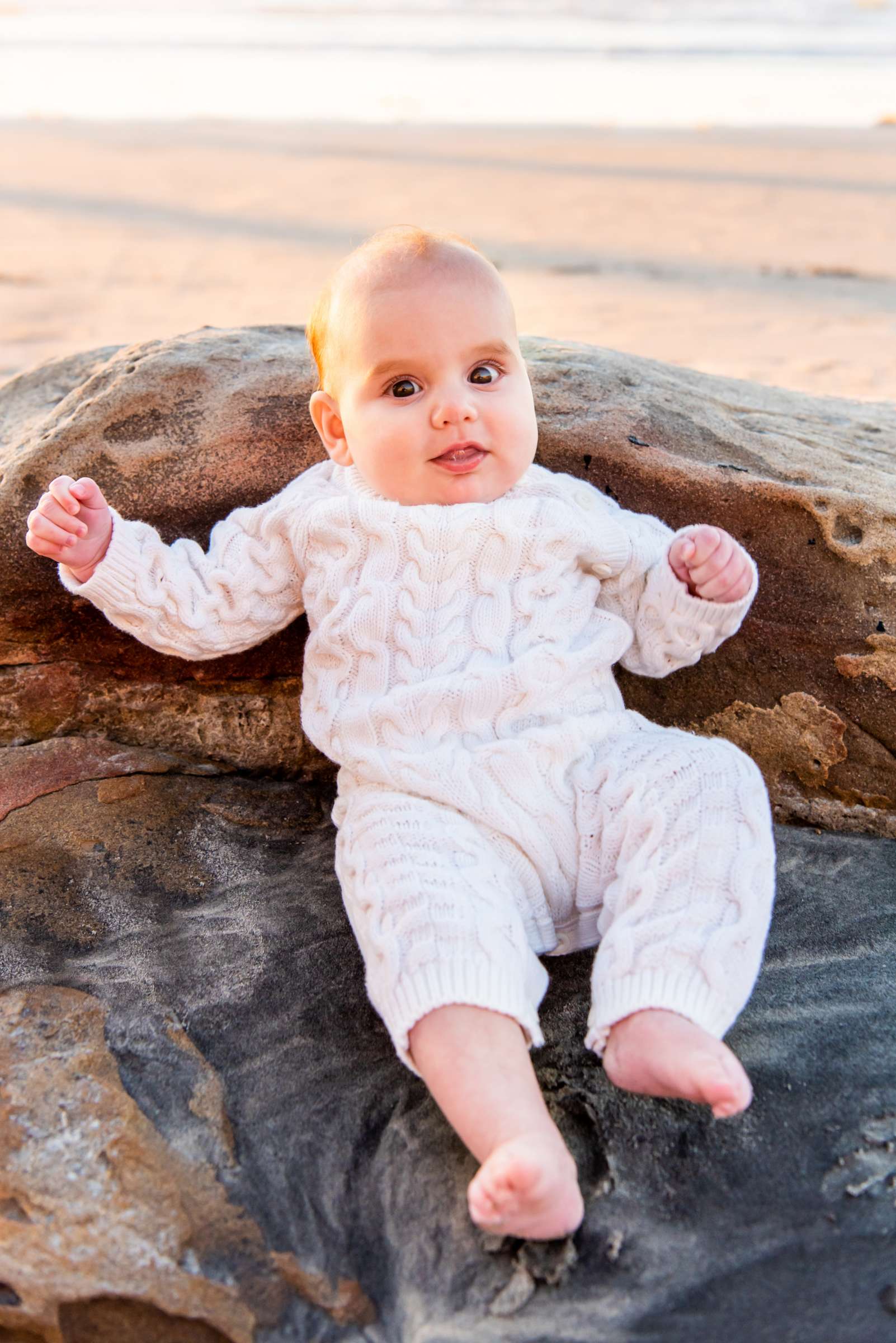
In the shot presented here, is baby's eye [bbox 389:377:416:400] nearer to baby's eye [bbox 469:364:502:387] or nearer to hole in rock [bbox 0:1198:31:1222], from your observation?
baby's eye [bbox 469:364:502:387]

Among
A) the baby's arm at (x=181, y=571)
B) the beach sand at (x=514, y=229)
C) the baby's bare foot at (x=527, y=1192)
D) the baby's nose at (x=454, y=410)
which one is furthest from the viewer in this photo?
the beach sand at (x=514, y=229)

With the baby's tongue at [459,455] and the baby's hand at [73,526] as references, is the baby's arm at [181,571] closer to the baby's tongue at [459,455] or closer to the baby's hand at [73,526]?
the baby's hand at [73,526]

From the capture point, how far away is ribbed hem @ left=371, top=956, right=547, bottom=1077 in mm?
1538

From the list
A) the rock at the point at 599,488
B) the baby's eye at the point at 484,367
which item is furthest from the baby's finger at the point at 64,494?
the baby's eye at the point at 484,367

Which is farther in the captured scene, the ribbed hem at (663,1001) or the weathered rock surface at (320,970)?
the ribbed hem at (663,1001)

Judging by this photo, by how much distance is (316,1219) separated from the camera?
1.50m

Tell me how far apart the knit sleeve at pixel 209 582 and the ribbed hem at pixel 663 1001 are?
2.93 feet

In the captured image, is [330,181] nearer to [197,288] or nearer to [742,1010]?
[197,288]

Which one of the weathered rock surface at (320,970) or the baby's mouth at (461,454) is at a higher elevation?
the baby's mouth at (461,454)

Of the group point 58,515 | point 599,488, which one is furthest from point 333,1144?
point 599,488

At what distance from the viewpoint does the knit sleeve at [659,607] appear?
1.97 meters

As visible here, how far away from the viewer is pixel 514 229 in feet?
22.0

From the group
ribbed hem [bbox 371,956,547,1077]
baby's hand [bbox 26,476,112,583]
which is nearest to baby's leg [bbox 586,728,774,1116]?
ribbed hem [bbox 371,956,547,1077]

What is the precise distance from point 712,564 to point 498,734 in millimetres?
422
